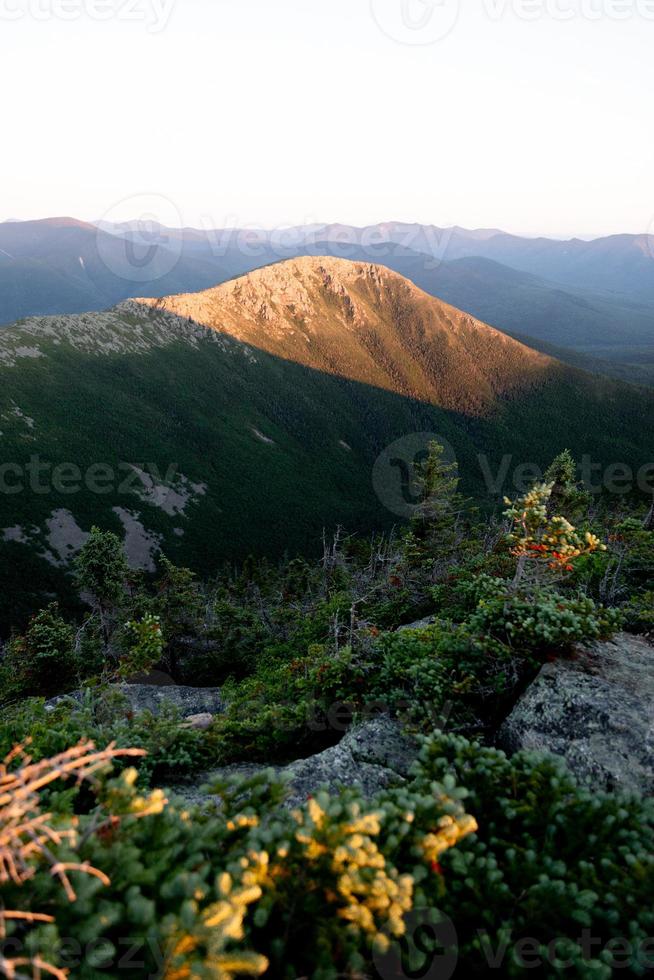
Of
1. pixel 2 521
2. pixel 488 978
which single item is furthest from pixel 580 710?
pixel 2 521

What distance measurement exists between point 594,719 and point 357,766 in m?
4.82

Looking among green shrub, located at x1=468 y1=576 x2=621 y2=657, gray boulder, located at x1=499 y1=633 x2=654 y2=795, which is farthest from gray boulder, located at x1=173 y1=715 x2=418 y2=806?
green shrub, located at x1=468 y1=576 x2=621 y2=657

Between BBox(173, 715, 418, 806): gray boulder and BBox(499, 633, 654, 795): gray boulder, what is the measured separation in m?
2.23

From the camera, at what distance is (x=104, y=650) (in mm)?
36594

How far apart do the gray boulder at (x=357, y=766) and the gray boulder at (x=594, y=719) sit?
2227 millimetres

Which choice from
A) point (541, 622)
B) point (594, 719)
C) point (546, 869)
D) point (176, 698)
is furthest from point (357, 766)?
point (176, 698)

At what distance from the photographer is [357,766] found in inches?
367

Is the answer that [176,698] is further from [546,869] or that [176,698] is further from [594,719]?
[546,869]

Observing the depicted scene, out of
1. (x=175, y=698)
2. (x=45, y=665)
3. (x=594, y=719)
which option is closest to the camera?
(x=594, y=719)

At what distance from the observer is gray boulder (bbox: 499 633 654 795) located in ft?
27.5

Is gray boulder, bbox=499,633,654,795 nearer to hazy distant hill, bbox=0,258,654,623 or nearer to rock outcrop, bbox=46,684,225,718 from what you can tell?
rock outcrop, bbox=46,684,225,718

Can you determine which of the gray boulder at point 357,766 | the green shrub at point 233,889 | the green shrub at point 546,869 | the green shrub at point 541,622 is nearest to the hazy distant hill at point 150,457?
the gray boulder at point 357,766

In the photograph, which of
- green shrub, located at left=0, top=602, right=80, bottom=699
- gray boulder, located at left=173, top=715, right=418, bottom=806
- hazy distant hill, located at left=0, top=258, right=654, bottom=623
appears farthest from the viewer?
hazy distant hill, located at left=0, top=258, right=654, bottom=623

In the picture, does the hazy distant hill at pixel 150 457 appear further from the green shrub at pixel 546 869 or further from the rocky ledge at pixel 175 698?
the green shrub at pixel 546 869
